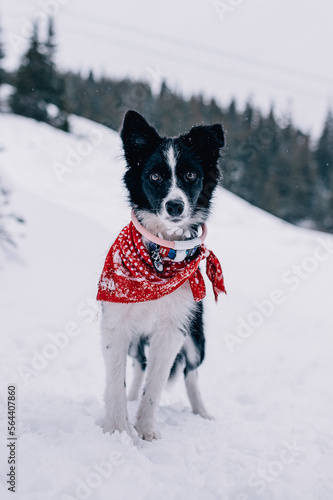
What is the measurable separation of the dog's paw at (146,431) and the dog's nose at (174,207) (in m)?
1.69

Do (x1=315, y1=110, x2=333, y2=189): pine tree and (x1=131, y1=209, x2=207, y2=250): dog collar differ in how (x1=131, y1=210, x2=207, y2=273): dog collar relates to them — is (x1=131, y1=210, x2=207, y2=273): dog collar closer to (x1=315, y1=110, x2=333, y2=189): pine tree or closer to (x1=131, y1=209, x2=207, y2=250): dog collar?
(x1=131, y1=209, x2=207, y2=250): dog collar

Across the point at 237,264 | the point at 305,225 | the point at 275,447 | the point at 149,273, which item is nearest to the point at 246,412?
the point at 275,447

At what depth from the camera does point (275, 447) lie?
3.31 meters

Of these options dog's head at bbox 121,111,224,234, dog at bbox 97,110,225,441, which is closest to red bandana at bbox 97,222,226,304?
dog at bbox 97,110,225,441

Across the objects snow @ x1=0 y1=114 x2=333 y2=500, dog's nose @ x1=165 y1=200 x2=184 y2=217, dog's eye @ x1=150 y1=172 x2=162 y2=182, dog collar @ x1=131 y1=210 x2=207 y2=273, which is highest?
dog's eye @ x1=150 y1=172 x2=162 y2=182

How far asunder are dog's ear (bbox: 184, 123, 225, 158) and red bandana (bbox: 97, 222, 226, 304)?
0.92m

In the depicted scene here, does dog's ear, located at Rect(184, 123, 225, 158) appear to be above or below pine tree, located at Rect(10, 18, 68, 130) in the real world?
above

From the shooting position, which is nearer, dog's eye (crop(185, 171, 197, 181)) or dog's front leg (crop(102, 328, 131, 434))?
dog's front leg (crop(102, 328, 131, 434))


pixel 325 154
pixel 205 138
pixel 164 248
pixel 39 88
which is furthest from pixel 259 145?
pixel 164 248

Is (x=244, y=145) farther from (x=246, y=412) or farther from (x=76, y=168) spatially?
(x=246, y=412)

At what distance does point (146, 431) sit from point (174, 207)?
1.78 metres

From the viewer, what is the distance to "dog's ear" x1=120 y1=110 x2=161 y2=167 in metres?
3.38

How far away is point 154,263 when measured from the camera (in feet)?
10.5

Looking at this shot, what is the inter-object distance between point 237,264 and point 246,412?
29.5 feet
